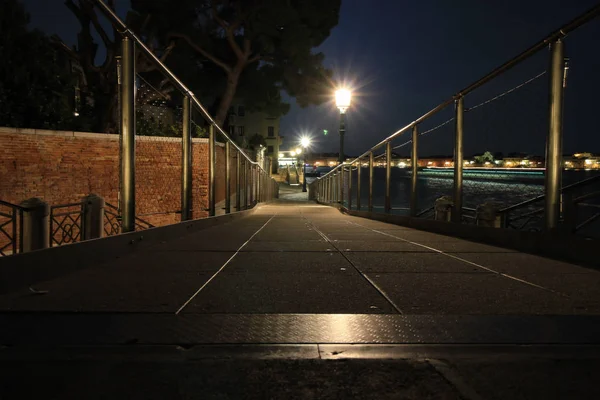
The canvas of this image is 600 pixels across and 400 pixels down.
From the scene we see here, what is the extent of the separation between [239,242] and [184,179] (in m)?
1.50

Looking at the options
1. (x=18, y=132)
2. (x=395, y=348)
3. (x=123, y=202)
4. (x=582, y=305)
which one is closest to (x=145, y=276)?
(x=123, y=202)

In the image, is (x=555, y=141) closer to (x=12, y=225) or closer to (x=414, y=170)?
(x=414, y=170)

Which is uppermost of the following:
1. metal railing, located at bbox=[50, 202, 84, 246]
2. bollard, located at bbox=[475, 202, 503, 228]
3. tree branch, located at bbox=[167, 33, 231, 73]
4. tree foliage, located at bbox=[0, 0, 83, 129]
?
tree branch, located at bbox=[167, 33, 231, 73]

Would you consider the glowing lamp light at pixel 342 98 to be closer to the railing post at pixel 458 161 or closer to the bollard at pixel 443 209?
the bollard at pixel 443 209

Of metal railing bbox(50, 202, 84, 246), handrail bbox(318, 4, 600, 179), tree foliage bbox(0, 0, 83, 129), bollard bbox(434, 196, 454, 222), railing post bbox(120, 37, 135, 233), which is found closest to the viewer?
handrail bbox(318, 4, 600, 179)

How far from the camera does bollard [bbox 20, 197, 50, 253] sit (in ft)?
22.5

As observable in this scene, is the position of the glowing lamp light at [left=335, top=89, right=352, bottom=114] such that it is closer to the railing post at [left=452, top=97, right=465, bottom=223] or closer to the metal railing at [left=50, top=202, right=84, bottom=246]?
the metal railing at [left=50, top=202, right=84, bottom=246]

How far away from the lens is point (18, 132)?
12.9 m

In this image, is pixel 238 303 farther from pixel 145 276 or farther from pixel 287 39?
pixel 287 39

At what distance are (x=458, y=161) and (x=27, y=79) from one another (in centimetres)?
1377

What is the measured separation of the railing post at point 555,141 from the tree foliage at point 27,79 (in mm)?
14069

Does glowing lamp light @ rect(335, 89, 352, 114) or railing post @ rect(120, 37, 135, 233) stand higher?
glowing lamp light @ rect(335, 89, 352, 114)

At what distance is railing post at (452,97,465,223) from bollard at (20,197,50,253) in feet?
19.9

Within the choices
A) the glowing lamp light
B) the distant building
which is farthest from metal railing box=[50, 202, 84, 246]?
the distant building
